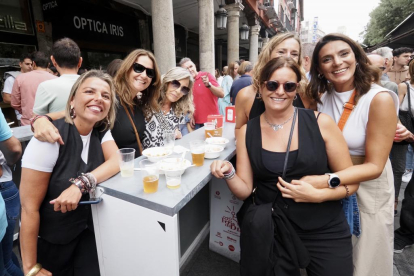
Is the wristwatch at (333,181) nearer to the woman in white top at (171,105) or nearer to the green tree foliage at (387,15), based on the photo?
the woman in white top at (171,105)

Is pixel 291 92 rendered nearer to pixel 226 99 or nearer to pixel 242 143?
pixel 242 143

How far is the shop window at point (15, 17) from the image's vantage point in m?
5.68

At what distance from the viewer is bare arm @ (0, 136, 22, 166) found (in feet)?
6.12

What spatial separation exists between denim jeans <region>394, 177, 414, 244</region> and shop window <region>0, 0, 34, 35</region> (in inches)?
348

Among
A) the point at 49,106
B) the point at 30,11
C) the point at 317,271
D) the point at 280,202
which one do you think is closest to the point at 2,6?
the point at 30,11

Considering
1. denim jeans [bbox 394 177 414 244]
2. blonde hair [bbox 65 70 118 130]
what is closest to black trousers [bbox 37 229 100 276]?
blonde hair [bbox 65 70 118 130]

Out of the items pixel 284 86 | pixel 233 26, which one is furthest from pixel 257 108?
pixel 233 26

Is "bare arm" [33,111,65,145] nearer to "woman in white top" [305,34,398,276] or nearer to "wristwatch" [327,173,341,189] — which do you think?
"woman in white top" [305,34,398,276]

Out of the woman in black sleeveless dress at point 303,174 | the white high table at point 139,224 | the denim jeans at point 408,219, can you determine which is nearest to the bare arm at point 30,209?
the white high table at point 139,224

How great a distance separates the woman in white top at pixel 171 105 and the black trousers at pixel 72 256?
117cm

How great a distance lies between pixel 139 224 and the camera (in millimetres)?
1501

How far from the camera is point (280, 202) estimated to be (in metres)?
1.71

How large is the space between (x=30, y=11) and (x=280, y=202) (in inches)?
319

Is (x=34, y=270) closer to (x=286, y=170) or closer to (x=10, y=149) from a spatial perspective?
(x=10, y=149)
